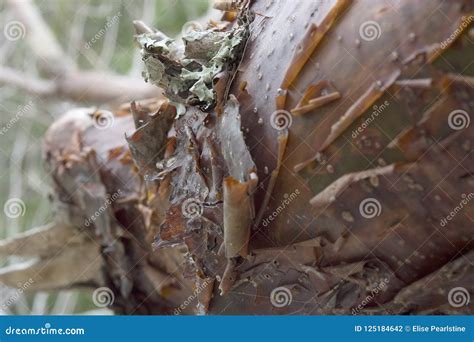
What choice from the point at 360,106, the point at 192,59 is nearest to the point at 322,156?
the point at 360,106

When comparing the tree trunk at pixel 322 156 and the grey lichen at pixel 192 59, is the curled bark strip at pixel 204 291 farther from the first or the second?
the grey lichen at pixel 192 59

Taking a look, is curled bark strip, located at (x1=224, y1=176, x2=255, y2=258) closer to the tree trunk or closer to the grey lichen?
the tree trunk

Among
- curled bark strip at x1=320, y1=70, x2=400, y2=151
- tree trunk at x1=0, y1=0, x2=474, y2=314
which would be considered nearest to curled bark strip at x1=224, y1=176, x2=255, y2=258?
tree trunk at x1=0, y1=0, x2=474, y2=314

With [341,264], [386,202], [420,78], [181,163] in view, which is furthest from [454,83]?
[181,163]

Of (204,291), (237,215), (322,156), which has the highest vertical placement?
(322,156)

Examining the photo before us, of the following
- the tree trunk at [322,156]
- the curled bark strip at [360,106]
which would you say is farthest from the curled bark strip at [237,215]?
the curled bark strip at [360,106]

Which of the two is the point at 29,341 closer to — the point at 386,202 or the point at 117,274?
the point at 117,274

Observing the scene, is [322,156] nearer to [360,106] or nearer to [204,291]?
[360,106]
